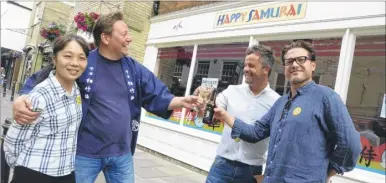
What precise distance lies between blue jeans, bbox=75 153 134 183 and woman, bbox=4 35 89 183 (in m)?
0.13

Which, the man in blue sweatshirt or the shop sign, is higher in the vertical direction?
the shop sign

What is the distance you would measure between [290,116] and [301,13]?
159 inches

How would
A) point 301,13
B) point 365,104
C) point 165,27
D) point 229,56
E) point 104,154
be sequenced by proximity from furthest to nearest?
point 165,27
point 229,56
point 301,13
point 365,104
point 104,154

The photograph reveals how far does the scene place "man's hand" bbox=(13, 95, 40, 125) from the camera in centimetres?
195

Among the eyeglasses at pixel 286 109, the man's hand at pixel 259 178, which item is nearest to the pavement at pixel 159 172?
the man's hand at pixel 259 178

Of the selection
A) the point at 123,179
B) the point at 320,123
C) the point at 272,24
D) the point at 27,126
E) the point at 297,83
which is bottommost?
the point at 123,179

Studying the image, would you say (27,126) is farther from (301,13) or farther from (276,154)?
(301,13)

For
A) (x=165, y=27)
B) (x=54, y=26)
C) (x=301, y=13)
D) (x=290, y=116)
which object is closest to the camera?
(x=290, y=116)

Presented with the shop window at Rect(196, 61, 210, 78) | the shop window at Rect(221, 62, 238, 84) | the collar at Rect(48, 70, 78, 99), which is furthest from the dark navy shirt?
the shop window at Rect(196, 61, 210, 78)

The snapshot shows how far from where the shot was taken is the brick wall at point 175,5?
317 inches

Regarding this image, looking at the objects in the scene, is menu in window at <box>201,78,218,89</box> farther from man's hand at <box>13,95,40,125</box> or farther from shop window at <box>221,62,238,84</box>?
man's hand at <box>13,95,40,125</box>

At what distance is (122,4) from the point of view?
9.02m

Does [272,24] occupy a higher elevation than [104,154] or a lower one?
higher

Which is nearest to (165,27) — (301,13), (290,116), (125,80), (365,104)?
(301,13)
